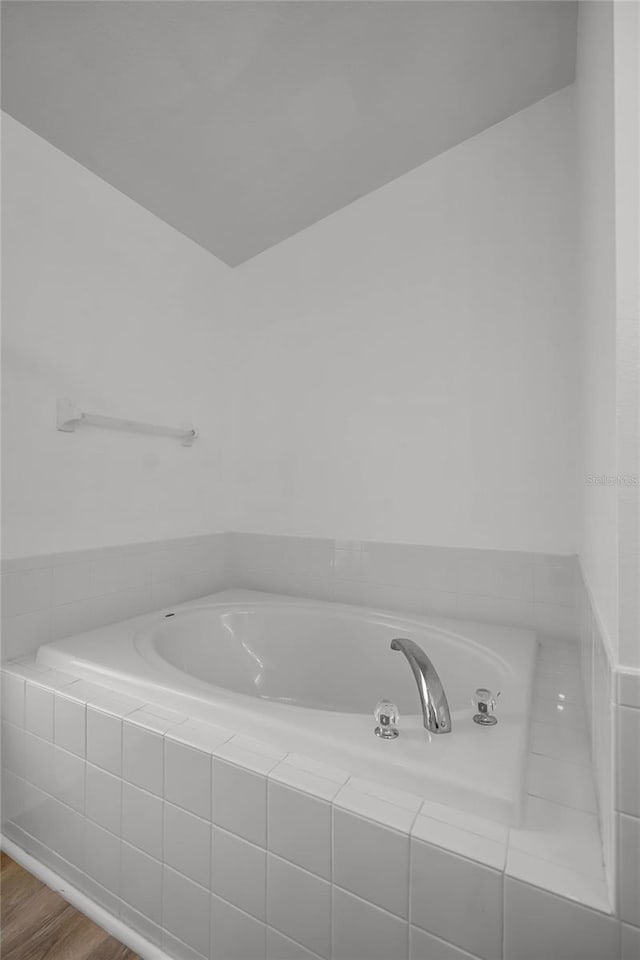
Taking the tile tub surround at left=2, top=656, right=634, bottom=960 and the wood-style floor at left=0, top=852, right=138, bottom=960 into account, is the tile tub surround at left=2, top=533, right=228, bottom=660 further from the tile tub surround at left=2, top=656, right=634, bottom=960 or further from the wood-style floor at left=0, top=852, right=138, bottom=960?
the wood-style floor at left=0, top=852, right=138, bottom=960

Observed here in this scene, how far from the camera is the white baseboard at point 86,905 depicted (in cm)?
98

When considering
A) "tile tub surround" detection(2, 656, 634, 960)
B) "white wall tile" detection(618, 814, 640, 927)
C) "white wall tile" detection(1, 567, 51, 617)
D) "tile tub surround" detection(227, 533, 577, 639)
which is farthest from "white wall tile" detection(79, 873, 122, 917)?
"tile tub surround" detection(227, 533, 577, 639)

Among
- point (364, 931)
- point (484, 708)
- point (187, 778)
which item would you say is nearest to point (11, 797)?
point (187, 778)

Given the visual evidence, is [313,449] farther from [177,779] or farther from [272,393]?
[177,779]

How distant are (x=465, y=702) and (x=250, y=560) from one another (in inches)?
48.0

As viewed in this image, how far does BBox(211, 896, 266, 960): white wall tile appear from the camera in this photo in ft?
2.66

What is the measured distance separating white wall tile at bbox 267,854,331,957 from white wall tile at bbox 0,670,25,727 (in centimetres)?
86

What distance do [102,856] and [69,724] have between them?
1.02ft

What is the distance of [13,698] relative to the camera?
4.11ft

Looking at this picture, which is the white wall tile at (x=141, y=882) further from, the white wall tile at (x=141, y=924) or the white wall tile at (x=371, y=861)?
the white wall tile at (x=371, y=861)

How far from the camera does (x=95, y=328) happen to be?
1.64 meters

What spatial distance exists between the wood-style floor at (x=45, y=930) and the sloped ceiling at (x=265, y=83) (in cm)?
225

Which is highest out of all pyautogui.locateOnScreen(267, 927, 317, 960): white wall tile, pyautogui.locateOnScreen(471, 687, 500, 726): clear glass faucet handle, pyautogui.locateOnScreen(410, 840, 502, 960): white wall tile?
pyautogui.locateOnScreen(471, 687, 500, 726): clear glass faucet handle

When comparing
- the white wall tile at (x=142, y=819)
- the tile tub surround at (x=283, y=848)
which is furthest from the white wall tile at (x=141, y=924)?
the white wall tile at (x=142, y=819)
